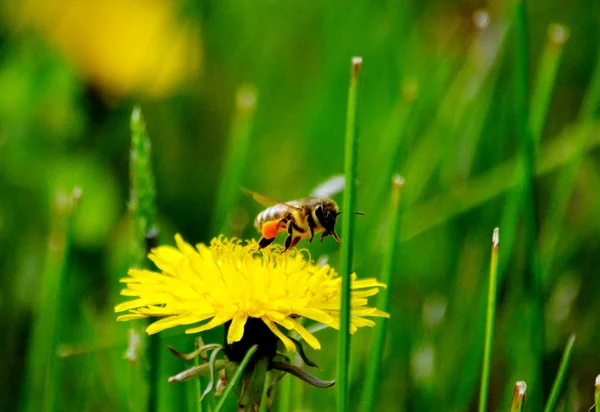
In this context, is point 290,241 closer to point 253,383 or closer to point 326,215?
point 326,215

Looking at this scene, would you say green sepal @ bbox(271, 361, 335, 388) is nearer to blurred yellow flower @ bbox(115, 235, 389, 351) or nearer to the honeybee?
blurred yellow flower @ bbox(115, 235, 389, 351)

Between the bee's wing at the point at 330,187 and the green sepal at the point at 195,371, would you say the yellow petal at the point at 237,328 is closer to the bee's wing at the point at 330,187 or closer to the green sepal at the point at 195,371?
the green sepal at the point at 195,371

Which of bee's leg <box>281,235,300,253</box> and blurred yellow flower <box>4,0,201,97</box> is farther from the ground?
blurred yellow flower <box>4,0,201,97</box>

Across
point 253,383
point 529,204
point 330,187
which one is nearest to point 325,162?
point 330,187

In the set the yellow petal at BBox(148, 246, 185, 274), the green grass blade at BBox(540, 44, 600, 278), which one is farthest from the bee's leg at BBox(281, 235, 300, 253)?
the green grass blade at BBox(540, 44, 600, 278)

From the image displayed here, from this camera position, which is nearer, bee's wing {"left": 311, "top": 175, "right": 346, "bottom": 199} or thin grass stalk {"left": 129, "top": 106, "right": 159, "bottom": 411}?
thin grass stalk {"left": 129, "top": 106, "right": 159, "bottom": 411}

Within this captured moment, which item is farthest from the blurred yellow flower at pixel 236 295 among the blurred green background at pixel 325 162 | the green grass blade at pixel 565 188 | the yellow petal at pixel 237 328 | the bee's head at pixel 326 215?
the green grass blade at pixel 565 188

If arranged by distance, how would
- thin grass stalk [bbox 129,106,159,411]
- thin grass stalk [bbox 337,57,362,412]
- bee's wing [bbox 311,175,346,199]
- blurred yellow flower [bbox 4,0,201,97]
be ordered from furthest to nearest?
blurred yellow flower [bbox 4,0,201,97] < bee's wing [bbox 311,175,346,199] < thin grass stalk [bbox 129,106,159,411] < thin grass stalk [bbox 337,57,362,412]
